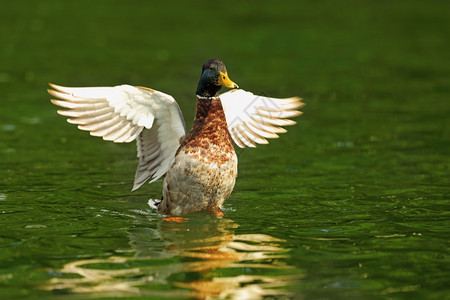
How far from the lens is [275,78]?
1716cm

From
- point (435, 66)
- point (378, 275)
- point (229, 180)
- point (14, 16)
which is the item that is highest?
point (14, 16)

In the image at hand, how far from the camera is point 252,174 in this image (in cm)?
1104

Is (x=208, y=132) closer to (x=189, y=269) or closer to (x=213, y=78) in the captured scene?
(x=213, y=78)

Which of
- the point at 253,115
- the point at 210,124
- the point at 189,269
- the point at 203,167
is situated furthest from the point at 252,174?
the point at 189,269

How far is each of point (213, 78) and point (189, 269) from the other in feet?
8.19

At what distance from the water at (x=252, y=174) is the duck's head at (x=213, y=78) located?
1320 mm

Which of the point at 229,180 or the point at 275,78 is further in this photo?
the point at 275,78

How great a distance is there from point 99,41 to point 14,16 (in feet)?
12.5

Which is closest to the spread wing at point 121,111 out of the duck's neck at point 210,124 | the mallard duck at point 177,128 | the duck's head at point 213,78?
the mallard duck at point 177,128

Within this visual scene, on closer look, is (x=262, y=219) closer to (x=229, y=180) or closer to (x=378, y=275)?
(x=229, y=180)

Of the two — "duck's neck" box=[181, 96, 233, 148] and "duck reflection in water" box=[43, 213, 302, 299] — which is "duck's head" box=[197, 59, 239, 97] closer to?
"duck's neck" box=[181, 96, 233, 148]

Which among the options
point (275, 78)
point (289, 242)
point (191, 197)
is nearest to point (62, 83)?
point (275, 78)

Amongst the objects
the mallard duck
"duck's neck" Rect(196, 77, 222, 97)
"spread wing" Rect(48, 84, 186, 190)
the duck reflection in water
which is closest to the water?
the duck reflection in water

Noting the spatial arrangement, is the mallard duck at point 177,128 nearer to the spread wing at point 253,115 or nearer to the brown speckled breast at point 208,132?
the brown speckled breast at point 208,132
